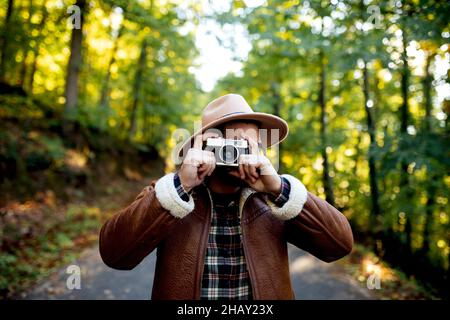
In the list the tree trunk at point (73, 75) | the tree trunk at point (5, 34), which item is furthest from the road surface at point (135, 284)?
the tree trunk at point (5, 34)

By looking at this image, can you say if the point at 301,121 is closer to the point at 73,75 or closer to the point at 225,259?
the point at 73,75

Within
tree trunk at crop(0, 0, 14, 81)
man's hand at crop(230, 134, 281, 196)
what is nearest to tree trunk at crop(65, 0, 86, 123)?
tree trunk at crop(0, 0, 14, 81)

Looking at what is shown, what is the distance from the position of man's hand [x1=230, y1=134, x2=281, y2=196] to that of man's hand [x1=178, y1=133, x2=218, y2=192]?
0.16m

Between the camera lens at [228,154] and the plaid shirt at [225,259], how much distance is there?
265 millimetres

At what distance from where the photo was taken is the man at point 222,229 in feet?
4.82

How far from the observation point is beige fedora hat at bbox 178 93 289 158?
1713 millimetres

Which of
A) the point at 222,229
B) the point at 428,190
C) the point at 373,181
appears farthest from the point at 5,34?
the point at 428,190

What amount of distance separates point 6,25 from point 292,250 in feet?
27.1

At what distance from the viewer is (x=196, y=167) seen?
5.02 ft

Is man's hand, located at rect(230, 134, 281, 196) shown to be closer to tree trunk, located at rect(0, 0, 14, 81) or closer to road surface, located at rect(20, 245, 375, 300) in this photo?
road surface, located at rect(20, 245, 375, 300)

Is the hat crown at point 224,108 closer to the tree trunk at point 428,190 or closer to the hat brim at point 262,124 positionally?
the hat brim at point 262,124

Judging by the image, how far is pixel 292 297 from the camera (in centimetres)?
165

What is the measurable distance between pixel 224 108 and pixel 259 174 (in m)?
0.49

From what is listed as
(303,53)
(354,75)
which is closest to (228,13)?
(303,53)
